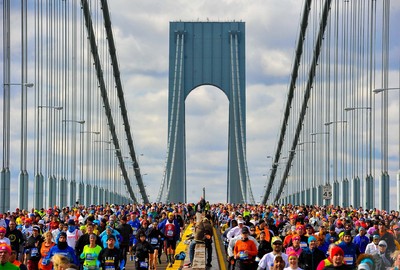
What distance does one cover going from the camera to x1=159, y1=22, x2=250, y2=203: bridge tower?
406ft

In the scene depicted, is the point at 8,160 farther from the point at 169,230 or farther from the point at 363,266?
the point at 363,266

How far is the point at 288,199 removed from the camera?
8600 cm

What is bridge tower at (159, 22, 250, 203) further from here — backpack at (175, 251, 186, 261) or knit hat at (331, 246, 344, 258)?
knit hat at (331, 246, 344, 258)

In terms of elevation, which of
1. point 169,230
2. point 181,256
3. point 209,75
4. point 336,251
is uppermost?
point 209,75

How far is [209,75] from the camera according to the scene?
128 meters

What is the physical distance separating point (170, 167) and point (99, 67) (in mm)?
47609

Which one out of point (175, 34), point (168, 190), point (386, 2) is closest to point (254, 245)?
point (386, 2)

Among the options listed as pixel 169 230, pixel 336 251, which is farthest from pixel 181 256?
pixel 336 251

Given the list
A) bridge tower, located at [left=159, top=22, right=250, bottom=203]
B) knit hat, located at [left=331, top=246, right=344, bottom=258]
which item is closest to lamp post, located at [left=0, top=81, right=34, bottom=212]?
knit hat, located at [left=331, top=246, right=344, bottom=258]

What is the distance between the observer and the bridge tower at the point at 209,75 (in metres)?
124

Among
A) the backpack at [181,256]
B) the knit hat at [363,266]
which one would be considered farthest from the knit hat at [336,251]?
the backpack at [181,256]

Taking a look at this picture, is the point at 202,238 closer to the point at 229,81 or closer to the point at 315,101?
the point at 315,101

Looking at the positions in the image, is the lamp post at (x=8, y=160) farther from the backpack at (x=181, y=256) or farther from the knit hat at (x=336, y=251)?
the knit hat at (x=336, y=251)

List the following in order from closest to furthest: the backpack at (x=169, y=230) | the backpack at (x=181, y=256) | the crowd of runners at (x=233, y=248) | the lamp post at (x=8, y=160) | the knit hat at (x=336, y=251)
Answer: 1. the knit hat at (x=336, y=251)
2. the crowd of runners at (x=233, y=248)
3. the backpack at (x=181, y=256)
4. the backpack at (x=169, y=230)
5. the lamp post at (x=8, y=160)
